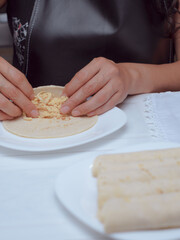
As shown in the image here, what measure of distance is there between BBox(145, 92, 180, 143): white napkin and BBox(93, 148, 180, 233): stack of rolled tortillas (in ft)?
0.67

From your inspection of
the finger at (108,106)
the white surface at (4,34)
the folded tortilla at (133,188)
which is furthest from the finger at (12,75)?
the white surface at (4,34)

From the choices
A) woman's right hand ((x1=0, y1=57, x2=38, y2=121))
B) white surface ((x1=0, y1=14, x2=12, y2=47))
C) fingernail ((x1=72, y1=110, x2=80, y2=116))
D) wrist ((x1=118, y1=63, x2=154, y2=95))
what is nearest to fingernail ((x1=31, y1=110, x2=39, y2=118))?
woman's right hand ((x1=0, y1=57, x2=38, y2=121))

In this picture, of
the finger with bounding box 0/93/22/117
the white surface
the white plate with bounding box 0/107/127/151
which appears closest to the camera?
the white plate with bounding box 0/107/127/151

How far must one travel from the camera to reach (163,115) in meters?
0.86

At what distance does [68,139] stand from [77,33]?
579 mm

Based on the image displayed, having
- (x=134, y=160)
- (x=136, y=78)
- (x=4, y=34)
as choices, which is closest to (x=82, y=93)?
(x=136, y=78)

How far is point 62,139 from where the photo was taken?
75cm

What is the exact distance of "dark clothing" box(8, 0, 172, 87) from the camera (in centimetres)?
114

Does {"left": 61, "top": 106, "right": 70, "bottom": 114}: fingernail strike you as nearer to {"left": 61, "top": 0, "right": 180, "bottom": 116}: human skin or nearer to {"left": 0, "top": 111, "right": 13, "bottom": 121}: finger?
{"left": 61, "top": 0, "right": 180, "bottom": 116}: human skin

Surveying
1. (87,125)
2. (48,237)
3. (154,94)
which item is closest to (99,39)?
(154,94)

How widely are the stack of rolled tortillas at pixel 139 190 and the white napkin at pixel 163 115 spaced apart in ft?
0.67

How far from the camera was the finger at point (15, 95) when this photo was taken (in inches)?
31.6

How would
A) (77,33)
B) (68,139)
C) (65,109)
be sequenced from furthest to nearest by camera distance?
1. (77,33)
2. (65,109)
3. (68,139)

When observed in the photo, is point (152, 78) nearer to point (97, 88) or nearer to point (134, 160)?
point (97, 88)
